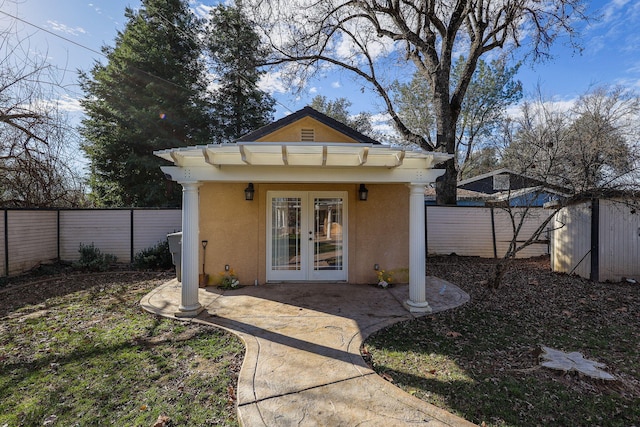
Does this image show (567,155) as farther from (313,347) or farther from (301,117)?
(313,347)

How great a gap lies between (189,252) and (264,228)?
2069 mm

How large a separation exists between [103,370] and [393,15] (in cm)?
1368

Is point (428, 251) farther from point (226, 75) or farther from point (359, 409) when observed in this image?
point (226, 75)

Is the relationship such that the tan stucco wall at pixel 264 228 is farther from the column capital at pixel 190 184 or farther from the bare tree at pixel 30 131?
the bare tree at pixel 30 131

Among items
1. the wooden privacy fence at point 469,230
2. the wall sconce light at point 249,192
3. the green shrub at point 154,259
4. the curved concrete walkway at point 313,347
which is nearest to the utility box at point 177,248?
the curved concrete walkway at point 313,347

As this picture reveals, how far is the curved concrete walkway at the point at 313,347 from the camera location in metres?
2.55

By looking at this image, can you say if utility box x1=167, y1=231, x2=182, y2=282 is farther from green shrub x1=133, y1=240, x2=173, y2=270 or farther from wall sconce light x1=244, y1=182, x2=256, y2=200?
green shrub x1=133, y1=240, x2=173, y2=270

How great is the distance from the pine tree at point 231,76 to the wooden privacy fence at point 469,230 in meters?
13.2

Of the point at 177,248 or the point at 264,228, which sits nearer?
the point at 264,228

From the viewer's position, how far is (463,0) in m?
10.4

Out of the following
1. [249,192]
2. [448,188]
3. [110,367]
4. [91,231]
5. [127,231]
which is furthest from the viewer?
[448,188]

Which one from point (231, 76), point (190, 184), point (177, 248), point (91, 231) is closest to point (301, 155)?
point (190, 184)

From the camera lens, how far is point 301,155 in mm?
4539

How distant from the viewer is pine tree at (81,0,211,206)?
14.3 metres
